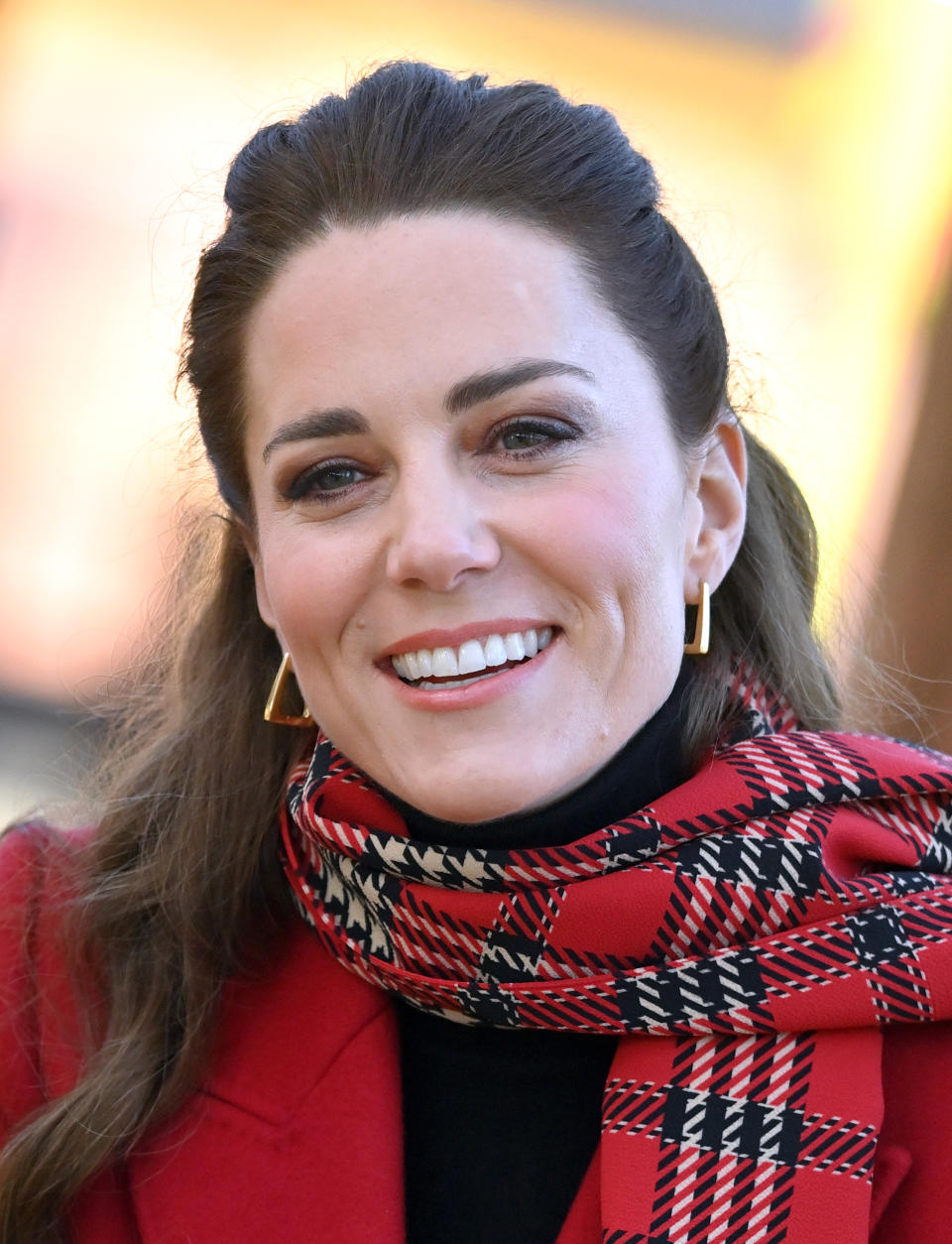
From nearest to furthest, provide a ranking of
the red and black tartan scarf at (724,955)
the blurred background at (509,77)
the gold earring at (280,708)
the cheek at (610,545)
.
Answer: the red and black tartan scarf at (724,955), the cheek at (610,545), the gold earring at (280,708), the blurred background at (509,77)

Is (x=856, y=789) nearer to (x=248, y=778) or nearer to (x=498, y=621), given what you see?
(x=498, y=621)

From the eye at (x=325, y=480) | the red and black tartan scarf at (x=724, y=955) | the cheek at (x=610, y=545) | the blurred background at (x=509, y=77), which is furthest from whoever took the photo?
the blurred background at (x=509, y=77)

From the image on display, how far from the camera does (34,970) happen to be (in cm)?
172

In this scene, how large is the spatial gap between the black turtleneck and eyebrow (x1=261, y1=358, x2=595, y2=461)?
1.39ft

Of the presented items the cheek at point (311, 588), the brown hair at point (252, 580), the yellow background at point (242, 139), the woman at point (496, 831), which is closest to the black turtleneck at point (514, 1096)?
the woman at point (496, 831)

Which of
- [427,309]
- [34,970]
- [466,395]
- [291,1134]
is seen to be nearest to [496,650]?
[466,395]

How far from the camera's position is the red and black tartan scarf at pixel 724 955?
132 centimetres

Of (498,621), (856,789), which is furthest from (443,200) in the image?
(856,789)

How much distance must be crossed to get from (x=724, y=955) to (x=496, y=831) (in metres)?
0.29

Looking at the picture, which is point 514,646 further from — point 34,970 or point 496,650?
point 34,970

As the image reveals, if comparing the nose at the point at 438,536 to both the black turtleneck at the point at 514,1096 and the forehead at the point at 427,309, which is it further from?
the black turtleneck at the point at 514,1096

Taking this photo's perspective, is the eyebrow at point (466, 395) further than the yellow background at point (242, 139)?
No

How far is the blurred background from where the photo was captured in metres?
3.71

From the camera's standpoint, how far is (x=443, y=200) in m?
1.55
